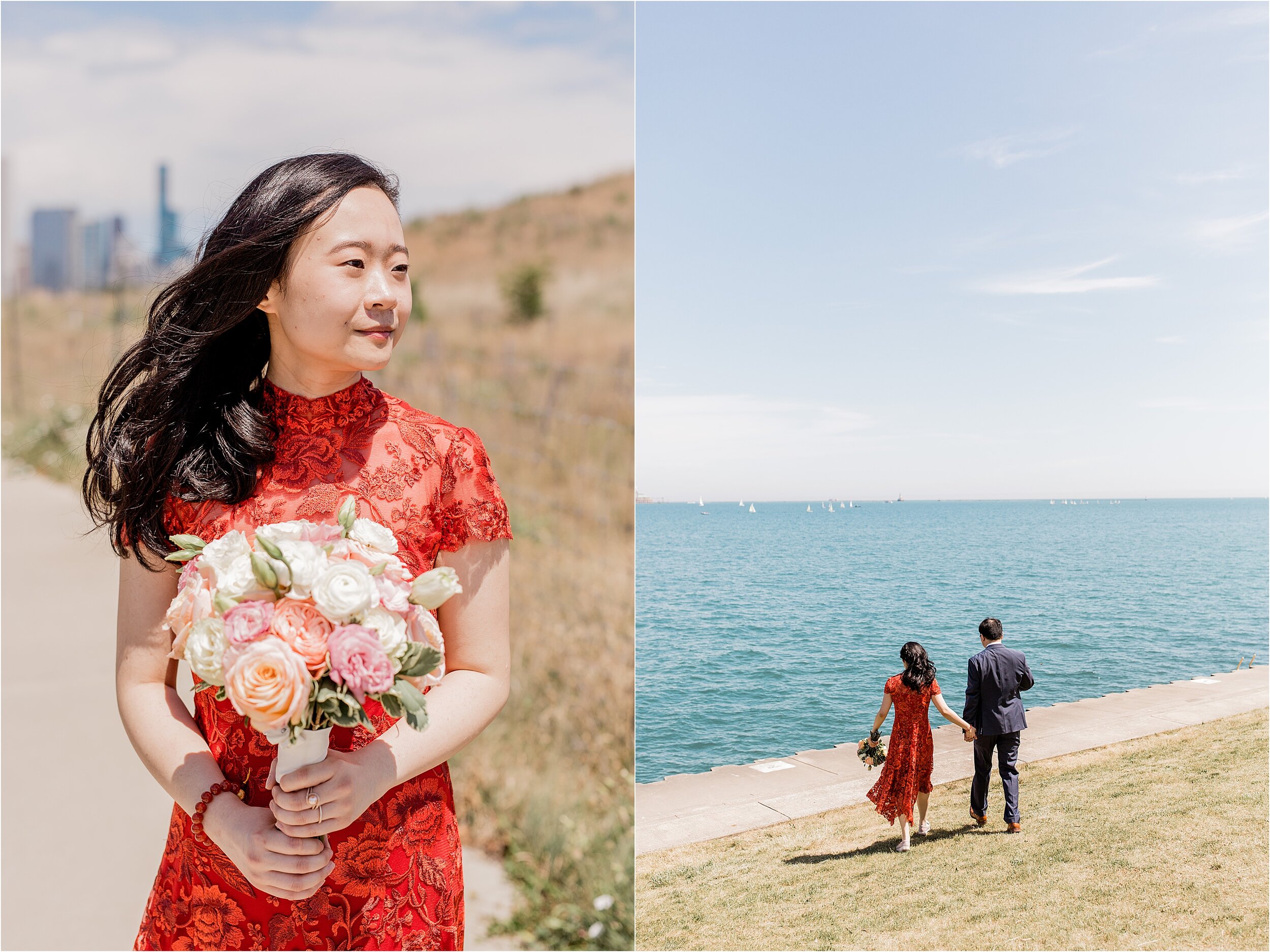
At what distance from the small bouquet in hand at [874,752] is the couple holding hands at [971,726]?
4 centimetres

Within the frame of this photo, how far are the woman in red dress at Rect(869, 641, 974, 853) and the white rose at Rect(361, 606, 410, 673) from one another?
2.30m

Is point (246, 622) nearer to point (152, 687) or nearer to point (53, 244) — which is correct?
point (152, 687)

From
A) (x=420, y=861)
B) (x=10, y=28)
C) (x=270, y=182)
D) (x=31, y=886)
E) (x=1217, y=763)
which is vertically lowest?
(x=31, y=886)

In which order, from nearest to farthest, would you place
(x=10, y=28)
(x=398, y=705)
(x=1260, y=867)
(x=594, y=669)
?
(x=398, y=705)
(x=1260, y=867)
(x=594, y=669)
(x=10, y=28)

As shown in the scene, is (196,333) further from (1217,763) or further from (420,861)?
(1217,763)

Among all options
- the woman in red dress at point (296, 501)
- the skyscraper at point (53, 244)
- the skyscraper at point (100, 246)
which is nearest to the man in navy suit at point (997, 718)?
the woman in red dress at point (296, 501)

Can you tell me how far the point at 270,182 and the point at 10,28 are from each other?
22.0 ft

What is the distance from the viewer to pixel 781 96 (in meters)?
3.86

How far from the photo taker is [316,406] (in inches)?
63.5

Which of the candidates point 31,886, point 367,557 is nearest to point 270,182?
point 367,557

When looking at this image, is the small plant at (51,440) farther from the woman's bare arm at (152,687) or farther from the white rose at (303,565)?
the white rose at (303,565)

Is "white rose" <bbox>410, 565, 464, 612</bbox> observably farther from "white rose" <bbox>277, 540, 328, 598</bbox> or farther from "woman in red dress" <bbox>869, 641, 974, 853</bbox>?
"woman in red dress" <bbox>869, 641, 974, 853</bbox>

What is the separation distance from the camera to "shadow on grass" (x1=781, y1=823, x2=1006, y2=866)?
3107 millimetres

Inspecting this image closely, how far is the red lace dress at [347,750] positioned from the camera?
152cm
